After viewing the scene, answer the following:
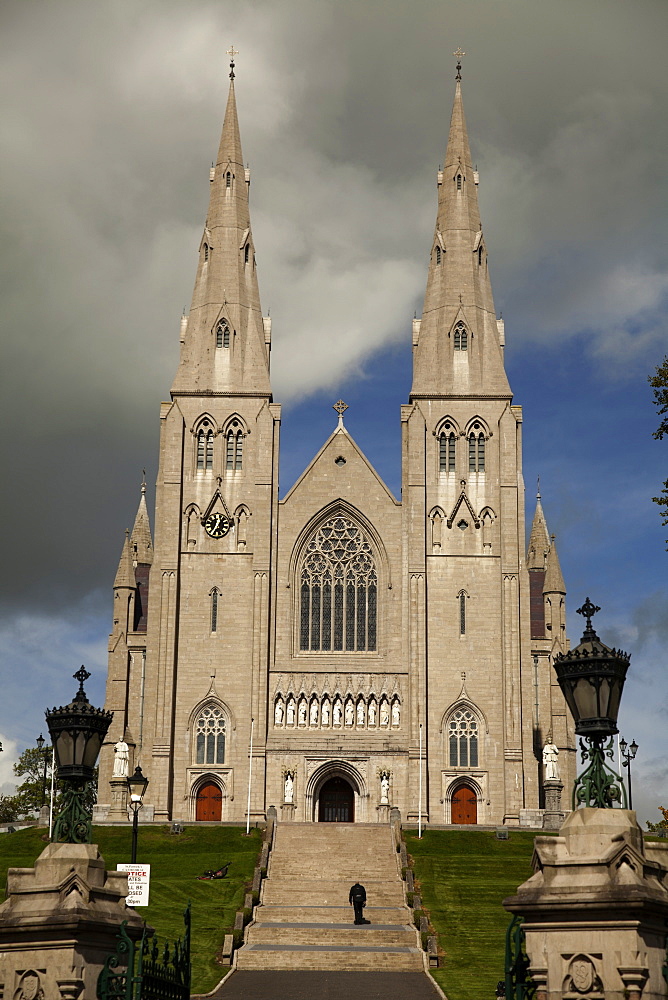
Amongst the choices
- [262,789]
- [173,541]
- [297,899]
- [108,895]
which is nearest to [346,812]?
[262,789]

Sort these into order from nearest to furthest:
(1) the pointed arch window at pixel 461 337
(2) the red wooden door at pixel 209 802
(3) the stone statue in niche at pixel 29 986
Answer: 1. (3) the stone statue in niche at pixel 29 986
2. (2) the red wooden door at pixel 209 802
3. (1) the pointed arch window at pixel 461 337

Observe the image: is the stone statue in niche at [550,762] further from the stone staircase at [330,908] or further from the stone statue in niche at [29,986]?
the stone statue in niche at [29,986]

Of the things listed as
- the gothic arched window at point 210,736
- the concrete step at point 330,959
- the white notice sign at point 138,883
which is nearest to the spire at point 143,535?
the gothic arched window at point 210,736

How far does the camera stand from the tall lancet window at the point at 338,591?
199ft

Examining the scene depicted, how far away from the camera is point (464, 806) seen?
193ft

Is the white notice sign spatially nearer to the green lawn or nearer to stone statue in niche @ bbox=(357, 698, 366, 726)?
the green lawn

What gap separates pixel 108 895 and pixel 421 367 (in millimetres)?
53278

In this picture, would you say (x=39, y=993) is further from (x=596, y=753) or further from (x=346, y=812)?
(x=346, y=812)

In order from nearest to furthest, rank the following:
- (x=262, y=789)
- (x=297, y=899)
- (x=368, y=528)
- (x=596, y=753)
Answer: (x=596, y=753) < (x=297, y=899) < (x=262, y=789) < (x=368, y=528)

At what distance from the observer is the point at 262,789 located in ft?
191

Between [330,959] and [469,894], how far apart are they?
317 inches

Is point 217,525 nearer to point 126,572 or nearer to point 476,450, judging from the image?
point 126,572

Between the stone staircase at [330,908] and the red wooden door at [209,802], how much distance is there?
29.4 feet

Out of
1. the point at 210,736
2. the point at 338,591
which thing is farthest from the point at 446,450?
the point at 210,736
